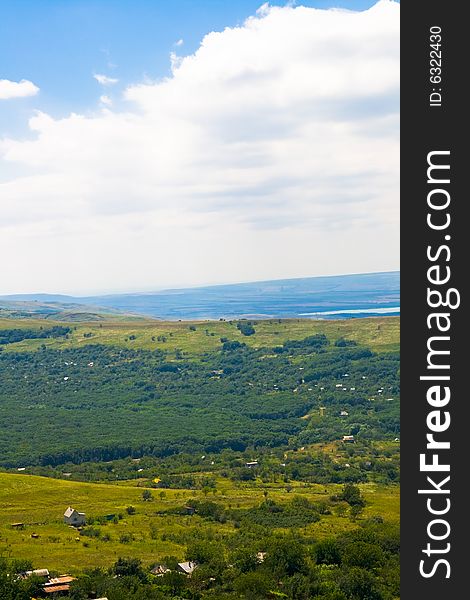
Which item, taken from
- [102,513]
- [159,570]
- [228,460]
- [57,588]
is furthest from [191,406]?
[57,588]

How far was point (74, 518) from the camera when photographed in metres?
72.7

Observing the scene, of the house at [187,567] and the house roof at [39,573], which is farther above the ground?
the house roof at [39,573]

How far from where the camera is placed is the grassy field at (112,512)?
197 feet

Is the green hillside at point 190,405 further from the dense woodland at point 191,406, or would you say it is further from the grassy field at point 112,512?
the grassy field at point 112,512

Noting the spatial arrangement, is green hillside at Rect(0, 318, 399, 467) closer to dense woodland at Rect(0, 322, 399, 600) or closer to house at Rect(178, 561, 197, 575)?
dense woodland at Rect(0, 322, 399, 600)

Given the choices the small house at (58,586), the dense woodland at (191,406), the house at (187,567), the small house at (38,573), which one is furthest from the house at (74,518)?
the dense woodland at (191,406)

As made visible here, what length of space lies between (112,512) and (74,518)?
598cm

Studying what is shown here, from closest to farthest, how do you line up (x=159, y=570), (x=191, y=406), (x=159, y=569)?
(x=159, y=570)
(x=159, y=569)
(x=191, y=406)

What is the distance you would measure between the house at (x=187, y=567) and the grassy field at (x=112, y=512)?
445 centimetres

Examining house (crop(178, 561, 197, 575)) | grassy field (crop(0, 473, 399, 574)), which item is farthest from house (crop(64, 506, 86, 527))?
house (crop(178, 561, 197, 575))

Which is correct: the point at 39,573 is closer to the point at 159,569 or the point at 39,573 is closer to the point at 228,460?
the point at 159,569

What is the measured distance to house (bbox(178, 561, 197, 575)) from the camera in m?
51.5

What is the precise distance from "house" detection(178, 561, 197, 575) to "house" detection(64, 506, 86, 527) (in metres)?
22.4

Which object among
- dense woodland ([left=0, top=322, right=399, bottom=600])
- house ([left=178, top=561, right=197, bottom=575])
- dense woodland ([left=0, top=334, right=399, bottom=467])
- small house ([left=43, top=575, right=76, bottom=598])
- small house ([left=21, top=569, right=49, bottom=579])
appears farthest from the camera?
dense woodland ([left=0, top=334, right=399, bottom=467])
